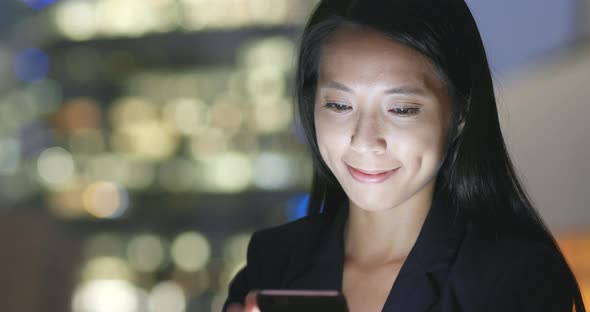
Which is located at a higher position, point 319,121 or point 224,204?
point 319,121

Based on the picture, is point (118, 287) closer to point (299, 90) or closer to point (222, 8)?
point (222, 8)

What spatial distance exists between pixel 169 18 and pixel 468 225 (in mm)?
21676

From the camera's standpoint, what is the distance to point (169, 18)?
73.8 ft

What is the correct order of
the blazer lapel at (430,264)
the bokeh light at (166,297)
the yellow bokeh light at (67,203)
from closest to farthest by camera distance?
the blazer lapel at (430,264) < the bokeh light at (166,297) < the yellow bokeh light at (67,203)

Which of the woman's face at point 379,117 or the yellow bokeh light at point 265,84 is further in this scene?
the yellow bokeh light at point 265,84

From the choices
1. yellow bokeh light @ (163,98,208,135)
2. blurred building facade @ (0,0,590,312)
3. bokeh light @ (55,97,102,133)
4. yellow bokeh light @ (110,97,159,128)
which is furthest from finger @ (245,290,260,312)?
bokeh light @ (55,97,102,133)

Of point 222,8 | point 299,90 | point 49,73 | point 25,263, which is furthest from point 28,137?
point 299,90

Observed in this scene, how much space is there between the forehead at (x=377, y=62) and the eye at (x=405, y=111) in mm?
33

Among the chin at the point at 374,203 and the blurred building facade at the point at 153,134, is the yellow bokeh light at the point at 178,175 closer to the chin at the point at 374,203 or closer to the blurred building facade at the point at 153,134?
the blurred building facade at the point at 153,134

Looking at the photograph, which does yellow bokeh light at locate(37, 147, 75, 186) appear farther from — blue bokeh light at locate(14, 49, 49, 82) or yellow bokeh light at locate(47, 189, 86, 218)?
blue bokeh light at locate(14, 49, 49, 82)

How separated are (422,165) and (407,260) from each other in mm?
132

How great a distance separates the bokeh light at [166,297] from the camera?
810 inches

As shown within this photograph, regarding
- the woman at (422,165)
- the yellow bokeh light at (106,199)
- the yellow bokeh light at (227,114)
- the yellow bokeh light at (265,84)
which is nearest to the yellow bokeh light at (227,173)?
the yellow bokeh light at (227,114)

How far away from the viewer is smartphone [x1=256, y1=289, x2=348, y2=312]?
1113 millimetres
